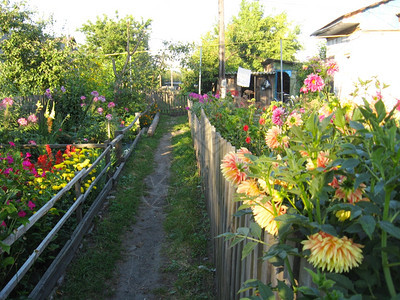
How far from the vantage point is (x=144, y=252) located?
4.66 metres

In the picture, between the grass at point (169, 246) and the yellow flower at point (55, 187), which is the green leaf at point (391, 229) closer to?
the grass at point (169, 246)

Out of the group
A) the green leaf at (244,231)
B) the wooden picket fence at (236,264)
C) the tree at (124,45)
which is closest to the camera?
the green leaf at (244,231)

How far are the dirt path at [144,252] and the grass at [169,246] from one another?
0.10 meters

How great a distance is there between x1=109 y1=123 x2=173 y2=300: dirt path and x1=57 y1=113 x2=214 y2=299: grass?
0.10 m

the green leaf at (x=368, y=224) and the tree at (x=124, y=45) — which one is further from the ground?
the tree at (x=124, y=45)

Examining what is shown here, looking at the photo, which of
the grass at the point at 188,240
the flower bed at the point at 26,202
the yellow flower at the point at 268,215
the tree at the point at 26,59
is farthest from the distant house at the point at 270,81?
the yellow flower at the point at 268,215

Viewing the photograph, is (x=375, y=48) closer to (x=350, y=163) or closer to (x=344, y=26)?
(x=344, y=26)

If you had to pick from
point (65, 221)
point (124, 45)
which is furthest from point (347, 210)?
point (124, 45)

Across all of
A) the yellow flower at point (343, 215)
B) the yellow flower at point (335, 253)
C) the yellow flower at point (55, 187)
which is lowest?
the yellow flower at point (55, 187)

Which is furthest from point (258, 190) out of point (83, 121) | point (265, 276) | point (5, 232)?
point (83, 121)

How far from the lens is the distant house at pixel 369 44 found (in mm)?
10547

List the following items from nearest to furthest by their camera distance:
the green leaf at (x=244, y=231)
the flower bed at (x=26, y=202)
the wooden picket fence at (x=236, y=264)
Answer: the green leaf at (x=244, y=231), the wooden picket fence at (x=236, y=264), the flower bed at (x=26, y=202)

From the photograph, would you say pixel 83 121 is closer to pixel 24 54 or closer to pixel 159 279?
pixel 24 54

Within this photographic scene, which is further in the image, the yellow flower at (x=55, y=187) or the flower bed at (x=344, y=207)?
the yellow flower at (x=55, y=187)
